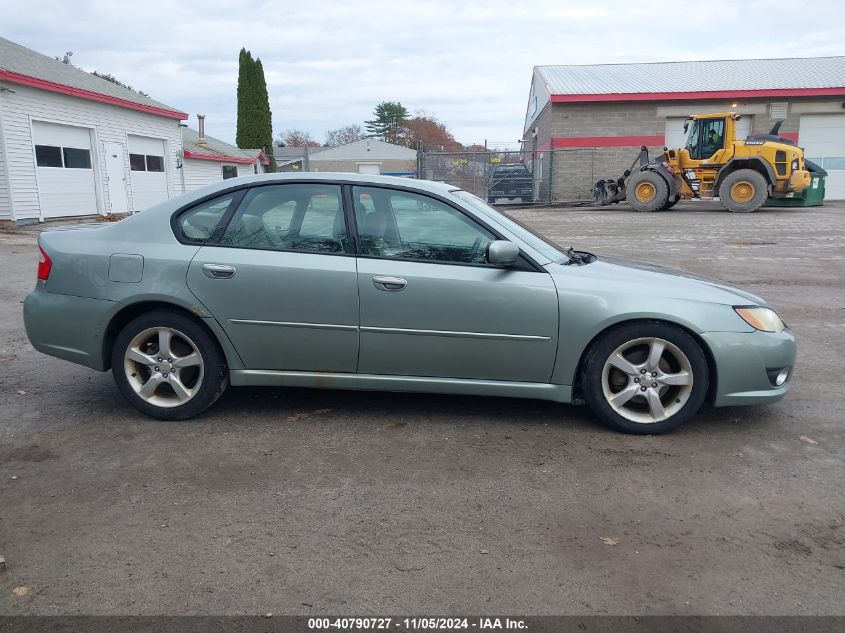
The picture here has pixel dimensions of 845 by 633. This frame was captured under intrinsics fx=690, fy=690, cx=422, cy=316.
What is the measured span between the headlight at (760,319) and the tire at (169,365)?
124 inches

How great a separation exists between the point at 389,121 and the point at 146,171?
7608 cm

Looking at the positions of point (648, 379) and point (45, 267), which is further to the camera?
point (45, 267)

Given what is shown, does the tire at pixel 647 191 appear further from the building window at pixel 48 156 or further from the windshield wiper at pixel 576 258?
the windshield wiper at pixel 576 258

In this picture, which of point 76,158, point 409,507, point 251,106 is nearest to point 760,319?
point 409,507

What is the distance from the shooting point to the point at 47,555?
2.82 m

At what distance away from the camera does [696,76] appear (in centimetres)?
3130

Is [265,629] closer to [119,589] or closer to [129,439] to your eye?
[119,589]

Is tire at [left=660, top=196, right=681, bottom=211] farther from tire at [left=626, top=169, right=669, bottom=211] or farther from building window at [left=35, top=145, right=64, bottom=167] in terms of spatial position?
building window at [left=35, top=145, right=64, bottom=167]

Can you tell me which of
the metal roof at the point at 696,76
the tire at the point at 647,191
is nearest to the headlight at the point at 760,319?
the tire at the point at 647,191

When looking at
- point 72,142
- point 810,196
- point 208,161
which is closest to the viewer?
point 72,142

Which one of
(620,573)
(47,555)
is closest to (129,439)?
(47,555)

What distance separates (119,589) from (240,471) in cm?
105

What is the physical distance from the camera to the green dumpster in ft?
72.2

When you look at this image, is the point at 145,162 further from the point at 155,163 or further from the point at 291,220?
the point at 291,220
